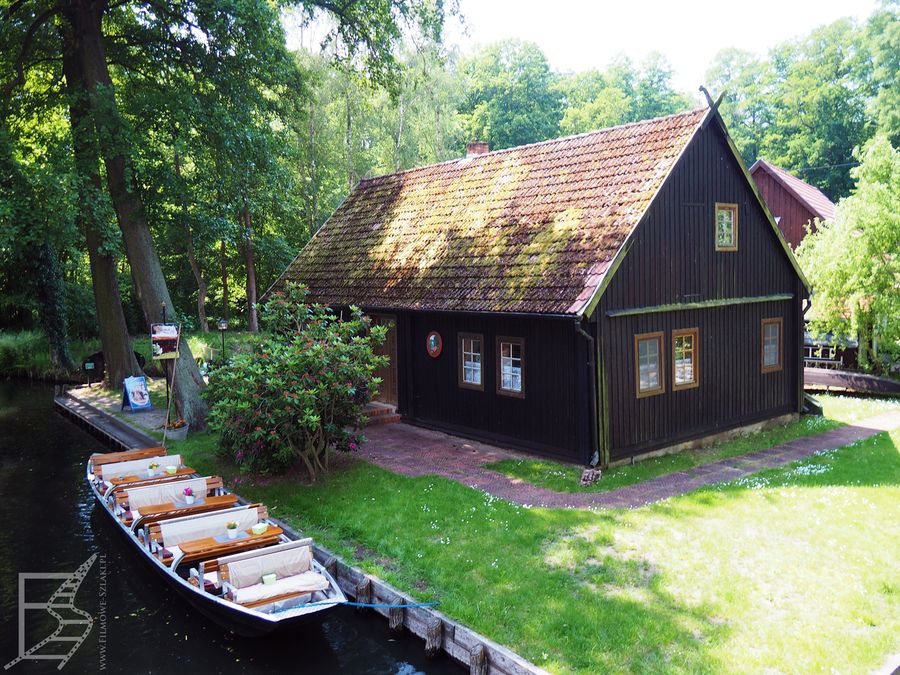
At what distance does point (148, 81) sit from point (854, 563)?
2068 centimetres

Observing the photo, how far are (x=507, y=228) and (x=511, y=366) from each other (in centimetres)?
320

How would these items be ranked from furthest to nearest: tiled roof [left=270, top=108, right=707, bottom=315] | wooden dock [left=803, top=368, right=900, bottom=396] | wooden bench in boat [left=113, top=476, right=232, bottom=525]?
wooden dock [left=803, top=368, right=900, bottom=396], tiled roof [left=270, top=108, right=707, bottom=315], wooden bench in boat [left=113, top=476, right=232, bottom=525]

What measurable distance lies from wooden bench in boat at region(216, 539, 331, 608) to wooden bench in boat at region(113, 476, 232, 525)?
2.62m

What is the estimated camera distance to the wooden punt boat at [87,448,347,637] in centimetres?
865

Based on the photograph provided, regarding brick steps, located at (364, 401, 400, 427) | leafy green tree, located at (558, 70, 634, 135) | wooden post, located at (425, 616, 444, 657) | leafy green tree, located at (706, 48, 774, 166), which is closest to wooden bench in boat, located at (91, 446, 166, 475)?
brick steps, located at (364, 401, 400, 427)

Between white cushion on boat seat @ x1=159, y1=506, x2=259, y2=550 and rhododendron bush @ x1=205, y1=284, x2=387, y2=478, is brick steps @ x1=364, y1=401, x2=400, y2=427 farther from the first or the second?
white cushion on boat seat @ x1=159, y1=506, x2=259, y2=550

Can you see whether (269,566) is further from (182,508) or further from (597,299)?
(597,299)

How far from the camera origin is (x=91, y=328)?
35688 mm

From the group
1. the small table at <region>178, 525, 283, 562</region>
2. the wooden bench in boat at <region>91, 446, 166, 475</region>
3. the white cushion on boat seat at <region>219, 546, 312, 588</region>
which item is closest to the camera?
the white cushion on boat seat at <region>219, 546, 312, 588</region>

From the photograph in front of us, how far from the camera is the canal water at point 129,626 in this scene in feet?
27.9

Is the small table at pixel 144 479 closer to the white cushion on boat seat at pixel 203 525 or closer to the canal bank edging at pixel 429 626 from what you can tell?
the white cushion on boat seat at pixel 203 525

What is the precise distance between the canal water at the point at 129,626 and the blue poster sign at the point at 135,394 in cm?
686

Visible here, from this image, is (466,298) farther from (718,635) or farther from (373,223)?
(718,635)

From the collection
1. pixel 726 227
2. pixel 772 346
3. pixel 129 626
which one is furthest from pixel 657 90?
pixel 129 626
